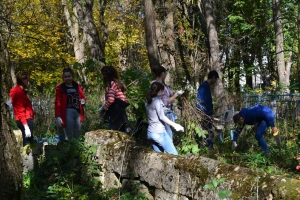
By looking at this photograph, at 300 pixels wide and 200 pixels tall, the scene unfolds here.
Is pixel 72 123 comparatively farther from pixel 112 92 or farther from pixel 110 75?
pixel 110 75

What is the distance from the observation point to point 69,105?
8.04m

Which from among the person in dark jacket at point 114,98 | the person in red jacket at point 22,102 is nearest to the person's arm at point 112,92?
the person in dark jacket at point 114,98

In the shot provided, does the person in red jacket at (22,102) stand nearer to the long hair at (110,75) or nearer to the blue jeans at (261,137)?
the long hair at (110,75)

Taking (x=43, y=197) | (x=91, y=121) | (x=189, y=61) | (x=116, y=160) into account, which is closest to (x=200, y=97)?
(x=116, y=160)

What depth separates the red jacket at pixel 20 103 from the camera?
320 inches

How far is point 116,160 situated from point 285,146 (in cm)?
381

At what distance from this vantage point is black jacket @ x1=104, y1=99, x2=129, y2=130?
7.81m

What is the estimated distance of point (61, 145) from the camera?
24.8 ft

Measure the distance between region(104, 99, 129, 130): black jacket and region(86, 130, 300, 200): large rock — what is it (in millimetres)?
768

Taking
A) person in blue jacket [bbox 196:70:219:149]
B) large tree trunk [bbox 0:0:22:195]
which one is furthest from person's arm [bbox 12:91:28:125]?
large tree trunk [bbox 0:0:22:195]

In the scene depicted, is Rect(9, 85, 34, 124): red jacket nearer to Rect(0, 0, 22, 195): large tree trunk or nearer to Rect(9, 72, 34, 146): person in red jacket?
Rect(9, 72, 34, 146): person in red jacket

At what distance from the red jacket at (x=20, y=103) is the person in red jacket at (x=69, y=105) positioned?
62 centimetres

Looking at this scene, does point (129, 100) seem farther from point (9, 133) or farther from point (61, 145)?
point (9, 133)

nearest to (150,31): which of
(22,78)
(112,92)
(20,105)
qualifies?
(112,92)
